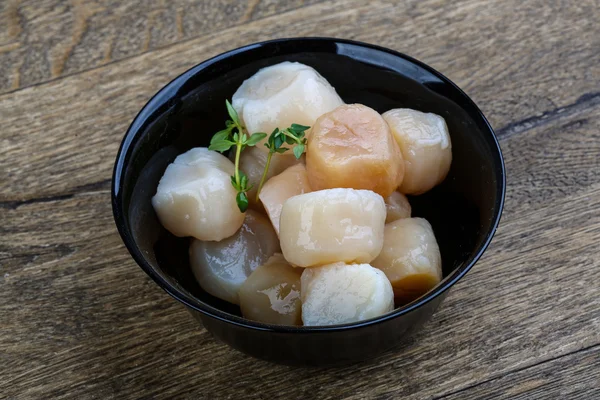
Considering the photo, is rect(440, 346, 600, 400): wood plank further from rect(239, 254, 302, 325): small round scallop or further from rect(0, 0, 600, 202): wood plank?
rect(0, 0, 600, 202): wood plank

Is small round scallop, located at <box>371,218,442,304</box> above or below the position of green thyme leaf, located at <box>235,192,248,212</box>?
below

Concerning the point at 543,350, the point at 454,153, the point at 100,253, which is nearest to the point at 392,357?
the point at 543,350

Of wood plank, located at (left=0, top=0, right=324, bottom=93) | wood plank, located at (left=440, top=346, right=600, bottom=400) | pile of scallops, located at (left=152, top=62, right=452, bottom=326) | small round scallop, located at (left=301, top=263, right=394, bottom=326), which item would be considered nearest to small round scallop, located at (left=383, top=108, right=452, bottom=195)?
pile of scallops, located at (left=152, top=62, right=452, bottom=326)

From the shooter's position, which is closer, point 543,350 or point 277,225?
point 277,225

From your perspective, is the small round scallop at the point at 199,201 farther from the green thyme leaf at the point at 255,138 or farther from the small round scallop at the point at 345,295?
the small round scallop at the point at 345,295

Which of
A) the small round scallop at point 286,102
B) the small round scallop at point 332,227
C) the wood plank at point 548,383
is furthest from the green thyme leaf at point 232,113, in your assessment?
the wood plank at point 548,383

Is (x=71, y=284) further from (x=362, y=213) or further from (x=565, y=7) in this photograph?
(x=565, y=7)

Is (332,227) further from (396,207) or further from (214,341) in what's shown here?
(214,341)
